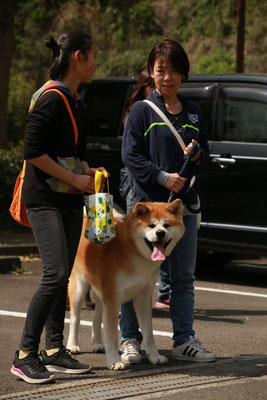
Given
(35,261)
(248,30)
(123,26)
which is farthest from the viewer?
(123,26)

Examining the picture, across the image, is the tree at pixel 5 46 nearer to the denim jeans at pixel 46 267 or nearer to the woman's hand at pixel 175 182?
the woman's hand at pixel 175 182

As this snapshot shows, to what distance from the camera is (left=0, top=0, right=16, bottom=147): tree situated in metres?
14.6

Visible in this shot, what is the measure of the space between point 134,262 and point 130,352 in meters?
0.66

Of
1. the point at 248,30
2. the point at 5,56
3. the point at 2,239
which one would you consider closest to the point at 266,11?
the point at 248,30

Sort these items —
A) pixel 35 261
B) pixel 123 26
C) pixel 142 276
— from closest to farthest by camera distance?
pixel 142 276 → pixel 35 261 → pixel 123 26

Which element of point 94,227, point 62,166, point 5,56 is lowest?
point 94,227

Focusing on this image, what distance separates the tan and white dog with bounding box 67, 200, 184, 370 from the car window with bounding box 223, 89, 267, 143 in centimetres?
352

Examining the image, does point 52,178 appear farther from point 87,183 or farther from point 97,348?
point 97,348

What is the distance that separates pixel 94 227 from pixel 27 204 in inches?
17.0

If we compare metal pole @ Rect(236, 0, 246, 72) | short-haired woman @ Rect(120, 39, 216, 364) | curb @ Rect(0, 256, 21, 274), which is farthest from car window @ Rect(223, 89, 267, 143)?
metal pole @ Rect(236, 0, 246, 72)

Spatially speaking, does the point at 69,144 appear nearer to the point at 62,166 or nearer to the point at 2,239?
the point at 62,166

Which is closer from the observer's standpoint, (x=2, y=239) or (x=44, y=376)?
(x=44, y=376)

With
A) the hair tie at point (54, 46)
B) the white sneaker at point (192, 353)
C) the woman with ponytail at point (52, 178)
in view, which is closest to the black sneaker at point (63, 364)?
the woman with ponytail at point (52, 178)

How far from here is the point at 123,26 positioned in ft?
145
